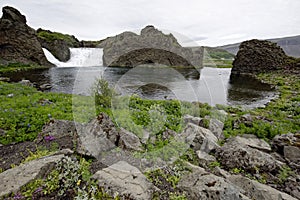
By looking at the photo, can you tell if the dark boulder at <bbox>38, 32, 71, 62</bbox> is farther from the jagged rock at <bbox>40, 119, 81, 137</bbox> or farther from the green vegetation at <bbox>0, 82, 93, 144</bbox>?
the jagged rock at <bbox>40, 119, 81, 137</bbox>

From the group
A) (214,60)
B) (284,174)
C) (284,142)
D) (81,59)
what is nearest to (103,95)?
(284,174)

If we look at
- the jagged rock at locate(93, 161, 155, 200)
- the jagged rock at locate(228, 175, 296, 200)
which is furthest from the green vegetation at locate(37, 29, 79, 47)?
the jagged rock at locate(228, 175, 296, 200)

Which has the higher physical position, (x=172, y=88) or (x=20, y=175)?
(x=20, y=175)

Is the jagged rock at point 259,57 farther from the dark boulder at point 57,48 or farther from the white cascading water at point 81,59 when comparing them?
the dark boulder at point 57,48

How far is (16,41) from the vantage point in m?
31.7

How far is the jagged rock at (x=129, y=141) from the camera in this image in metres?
4.64

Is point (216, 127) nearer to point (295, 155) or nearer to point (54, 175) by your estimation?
point (295, 155)

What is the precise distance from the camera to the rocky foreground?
10.5ft

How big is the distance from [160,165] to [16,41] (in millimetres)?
38646

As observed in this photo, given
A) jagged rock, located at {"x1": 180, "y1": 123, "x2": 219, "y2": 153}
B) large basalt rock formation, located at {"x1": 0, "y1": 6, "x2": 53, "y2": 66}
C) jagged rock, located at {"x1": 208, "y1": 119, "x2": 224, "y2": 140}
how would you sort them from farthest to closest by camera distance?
large basalt rock formation, located at {"x1": 0, "y1": 6, "x2": 53, "y2": 66}
jagged rock, located at {"x1": 208, "y1": 119, "x2": 224, "y2": 140}
jagged rock, located at {"x1": 180, "y1": 123, "x2": 219, "y2": 153}

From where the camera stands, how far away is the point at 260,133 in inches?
251

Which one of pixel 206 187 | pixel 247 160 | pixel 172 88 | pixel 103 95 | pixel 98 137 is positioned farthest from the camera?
pixel 172 88

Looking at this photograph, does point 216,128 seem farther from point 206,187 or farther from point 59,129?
point 59,129

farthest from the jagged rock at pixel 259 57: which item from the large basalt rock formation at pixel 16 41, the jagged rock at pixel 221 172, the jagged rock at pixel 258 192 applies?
the large basalt rock formation at pixel 16 41
